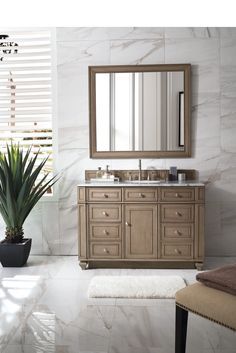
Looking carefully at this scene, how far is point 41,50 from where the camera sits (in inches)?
180

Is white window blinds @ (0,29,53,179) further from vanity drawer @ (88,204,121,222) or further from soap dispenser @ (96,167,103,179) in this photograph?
vanity drawer @ (88,204,121,222)

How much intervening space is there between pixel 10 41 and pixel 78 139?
1.34m

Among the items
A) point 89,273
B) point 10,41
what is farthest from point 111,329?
point 10,41

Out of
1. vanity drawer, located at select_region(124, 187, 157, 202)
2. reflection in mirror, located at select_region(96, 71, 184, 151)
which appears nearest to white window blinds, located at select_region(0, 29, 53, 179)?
reflection in mirror, located at select_region(96, 71, 184, 151)

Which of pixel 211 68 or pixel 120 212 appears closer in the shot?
pixel 120 212

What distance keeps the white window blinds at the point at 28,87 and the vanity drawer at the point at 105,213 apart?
916 millimetres

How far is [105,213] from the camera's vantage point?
13.2ft

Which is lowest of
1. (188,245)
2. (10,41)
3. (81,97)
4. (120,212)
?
(188,245)

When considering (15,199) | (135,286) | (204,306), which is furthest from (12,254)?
(204,306)

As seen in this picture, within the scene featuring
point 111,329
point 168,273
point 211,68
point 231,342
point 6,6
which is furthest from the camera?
point 211,68

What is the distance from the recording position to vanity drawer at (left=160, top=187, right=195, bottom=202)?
3.94 meters

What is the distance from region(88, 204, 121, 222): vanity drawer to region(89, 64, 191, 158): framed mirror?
71 centimetres

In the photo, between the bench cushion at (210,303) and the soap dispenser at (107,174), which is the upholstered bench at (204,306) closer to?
the bench cushion at (210,303)

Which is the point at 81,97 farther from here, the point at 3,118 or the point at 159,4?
the point at 159,4
